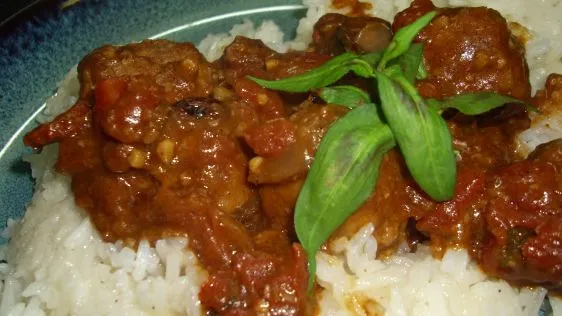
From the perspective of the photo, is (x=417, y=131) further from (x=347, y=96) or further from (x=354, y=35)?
(x=354, y=35)

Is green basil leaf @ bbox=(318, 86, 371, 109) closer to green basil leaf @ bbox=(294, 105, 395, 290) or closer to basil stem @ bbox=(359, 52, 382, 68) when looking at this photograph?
basil stem @ bbox=(359, 52, 382, 68)

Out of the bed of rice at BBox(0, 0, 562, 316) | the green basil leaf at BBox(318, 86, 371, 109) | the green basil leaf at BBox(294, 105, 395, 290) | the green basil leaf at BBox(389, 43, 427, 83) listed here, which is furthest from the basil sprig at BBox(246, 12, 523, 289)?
the bed of rice at BBox(0, 0, 562, 316)

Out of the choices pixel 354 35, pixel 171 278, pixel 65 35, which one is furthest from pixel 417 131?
pixel 65 35

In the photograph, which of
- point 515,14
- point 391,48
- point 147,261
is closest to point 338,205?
point 391,48

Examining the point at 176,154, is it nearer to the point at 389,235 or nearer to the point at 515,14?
the point at 389,235

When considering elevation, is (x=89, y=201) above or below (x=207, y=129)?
below
